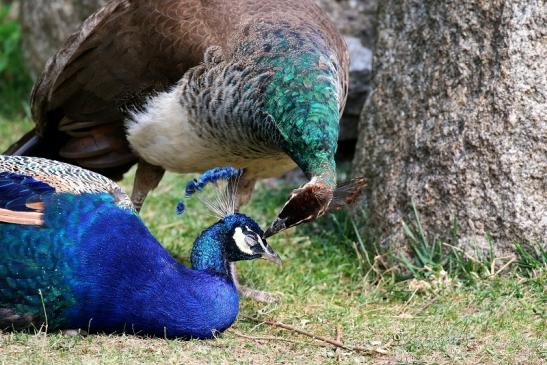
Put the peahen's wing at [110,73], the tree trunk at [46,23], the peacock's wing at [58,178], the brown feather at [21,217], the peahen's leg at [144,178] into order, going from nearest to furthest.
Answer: the brown feather at [21,217]
the peacock's wing at [58,178]
the peahen's wing at [110,73]
the peahen's leg at [144,178]
the tree trunk at [46,23]

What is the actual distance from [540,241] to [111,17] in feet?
8.25

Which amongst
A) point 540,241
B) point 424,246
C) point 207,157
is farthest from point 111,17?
point 540,241

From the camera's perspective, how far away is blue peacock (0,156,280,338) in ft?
12.7

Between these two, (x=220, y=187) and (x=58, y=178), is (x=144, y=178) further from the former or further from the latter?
(x=58, y=178)

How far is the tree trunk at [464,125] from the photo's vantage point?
15.9 ft

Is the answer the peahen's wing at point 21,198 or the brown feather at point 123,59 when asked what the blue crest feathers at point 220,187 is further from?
the peahen's wing at point 21,198

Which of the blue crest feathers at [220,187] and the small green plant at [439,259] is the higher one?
the blue crest feathers at [220,187]

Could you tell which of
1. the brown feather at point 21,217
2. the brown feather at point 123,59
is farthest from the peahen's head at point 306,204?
the brown feather at point 123,59

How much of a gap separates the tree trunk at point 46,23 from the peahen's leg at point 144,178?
2658 millimetres

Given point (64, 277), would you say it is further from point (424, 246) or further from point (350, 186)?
point (424, 246)

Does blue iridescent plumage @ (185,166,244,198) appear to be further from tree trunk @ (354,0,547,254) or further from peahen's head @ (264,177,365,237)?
tree trunk @ (354,0,547,254)

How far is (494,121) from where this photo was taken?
4930 millimetres

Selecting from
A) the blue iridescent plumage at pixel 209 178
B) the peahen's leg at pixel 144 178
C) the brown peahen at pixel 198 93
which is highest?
the brown peahen at pixel 198 93

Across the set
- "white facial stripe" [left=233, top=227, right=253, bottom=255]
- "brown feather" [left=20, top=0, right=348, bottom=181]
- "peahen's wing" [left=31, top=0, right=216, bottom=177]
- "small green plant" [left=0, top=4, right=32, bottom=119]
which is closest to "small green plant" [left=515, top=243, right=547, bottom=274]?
"brown feather" [left=20, top=0, right=348, bottom=181]
